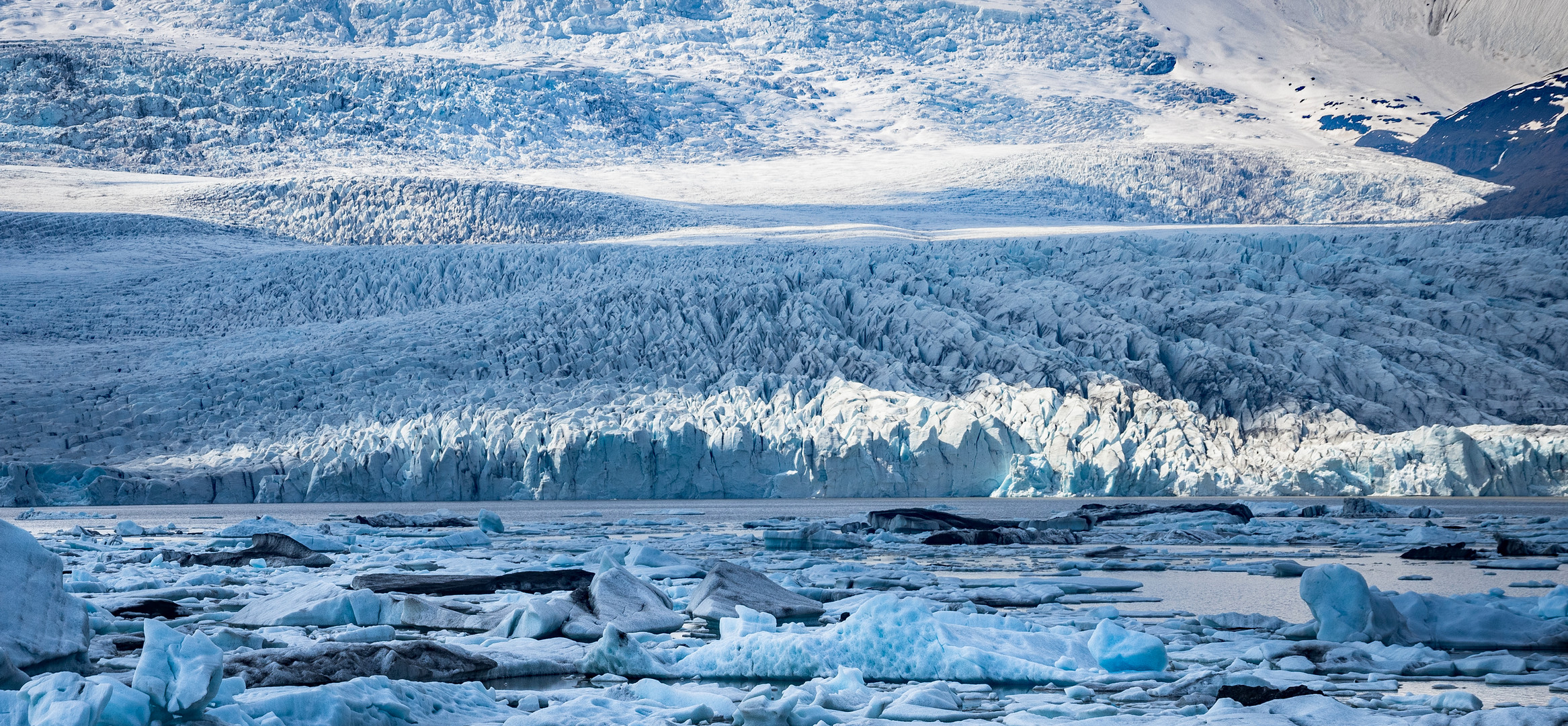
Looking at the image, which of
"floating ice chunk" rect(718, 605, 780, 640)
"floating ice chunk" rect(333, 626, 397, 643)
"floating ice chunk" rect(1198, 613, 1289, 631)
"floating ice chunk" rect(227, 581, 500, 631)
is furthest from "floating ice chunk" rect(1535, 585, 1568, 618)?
"floating ice chunk" rect(333, 626, 397, 643)

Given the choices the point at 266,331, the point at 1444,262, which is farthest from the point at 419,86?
the point at 1444,262

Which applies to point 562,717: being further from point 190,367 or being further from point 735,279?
point 190,367

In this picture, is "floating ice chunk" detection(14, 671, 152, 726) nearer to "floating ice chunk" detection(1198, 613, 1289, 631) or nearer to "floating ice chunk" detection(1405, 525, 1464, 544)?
"floating ice chunk" detection(1198, 613, 1289, 631)

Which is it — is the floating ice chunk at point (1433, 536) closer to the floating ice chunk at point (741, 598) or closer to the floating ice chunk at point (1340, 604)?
the floating ice chunk at point (1340, 604)

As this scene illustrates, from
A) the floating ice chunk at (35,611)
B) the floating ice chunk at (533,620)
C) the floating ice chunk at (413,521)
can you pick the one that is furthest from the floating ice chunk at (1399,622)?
the floating ice chunk at (413,521)

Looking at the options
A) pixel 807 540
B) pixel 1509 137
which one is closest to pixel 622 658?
pixel 807 540

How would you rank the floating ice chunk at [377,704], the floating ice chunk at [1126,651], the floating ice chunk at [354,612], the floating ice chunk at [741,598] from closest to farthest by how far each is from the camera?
the floating ice chunk at [377,704]
the floating ice chunk at [1126,651]
the floating ice chunk at [354,612]
the floating ice chunk at [741,598]
